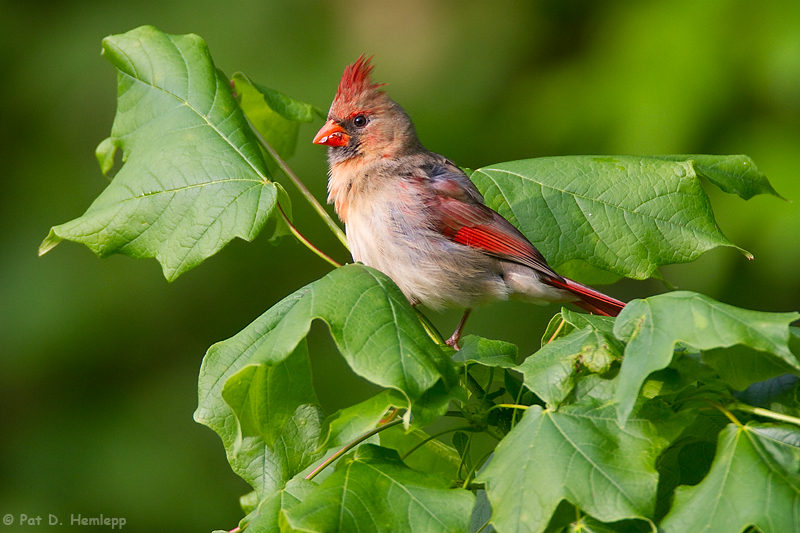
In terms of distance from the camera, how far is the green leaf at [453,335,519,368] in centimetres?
167

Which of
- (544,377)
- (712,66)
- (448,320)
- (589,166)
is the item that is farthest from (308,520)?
(448,320)

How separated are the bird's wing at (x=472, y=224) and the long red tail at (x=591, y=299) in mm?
71

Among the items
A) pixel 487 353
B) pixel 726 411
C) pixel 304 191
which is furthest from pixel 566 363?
pixel 304 191

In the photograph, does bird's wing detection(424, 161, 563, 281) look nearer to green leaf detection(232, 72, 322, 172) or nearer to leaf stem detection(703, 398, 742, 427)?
green leaf detection(232, 72, 322, 172)

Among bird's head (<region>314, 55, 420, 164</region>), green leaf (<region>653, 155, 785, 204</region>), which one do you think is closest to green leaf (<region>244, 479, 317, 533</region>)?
green leaf (<region>653, 155, 785, 204</region>)

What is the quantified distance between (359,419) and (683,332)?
69cm

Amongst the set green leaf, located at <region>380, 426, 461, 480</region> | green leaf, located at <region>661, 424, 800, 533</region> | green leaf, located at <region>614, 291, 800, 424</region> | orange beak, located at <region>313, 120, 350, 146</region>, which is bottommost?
green leaf, located at <region>380, 426, 461, 480</region>

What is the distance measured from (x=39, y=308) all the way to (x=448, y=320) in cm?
307

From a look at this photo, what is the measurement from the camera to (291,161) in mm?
5898

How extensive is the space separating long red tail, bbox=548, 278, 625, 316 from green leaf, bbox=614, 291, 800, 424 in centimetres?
125

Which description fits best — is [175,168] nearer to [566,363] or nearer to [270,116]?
[270,116]

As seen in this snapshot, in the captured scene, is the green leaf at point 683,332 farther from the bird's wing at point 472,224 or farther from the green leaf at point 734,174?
the bird's wing at point 472,224

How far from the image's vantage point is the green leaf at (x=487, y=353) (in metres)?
1.67

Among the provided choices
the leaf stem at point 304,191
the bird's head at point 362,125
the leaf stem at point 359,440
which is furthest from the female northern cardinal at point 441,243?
the leaf stem at point 359,440
